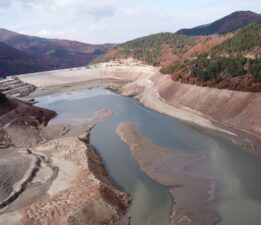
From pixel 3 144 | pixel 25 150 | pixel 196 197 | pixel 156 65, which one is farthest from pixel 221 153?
pixel 156 65

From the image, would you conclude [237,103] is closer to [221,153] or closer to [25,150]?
[221,153]

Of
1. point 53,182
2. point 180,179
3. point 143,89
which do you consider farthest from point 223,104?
point 143,89

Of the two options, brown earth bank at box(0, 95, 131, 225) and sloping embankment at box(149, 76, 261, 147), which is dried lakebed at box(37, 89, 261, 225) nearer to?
brown earth bank at box(0, 95, 131, 225)

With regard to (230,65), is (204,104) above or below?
below

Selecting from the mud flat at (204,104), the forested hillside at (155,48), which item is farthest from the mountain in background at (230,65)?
the forested hillside at (155,48)

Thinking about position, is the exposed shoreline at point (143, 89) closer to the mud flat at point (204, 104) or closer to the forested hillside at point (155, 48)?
the mud flat at point (204, 104)

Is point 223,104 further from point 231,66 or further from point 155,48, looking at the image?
point 155,48
